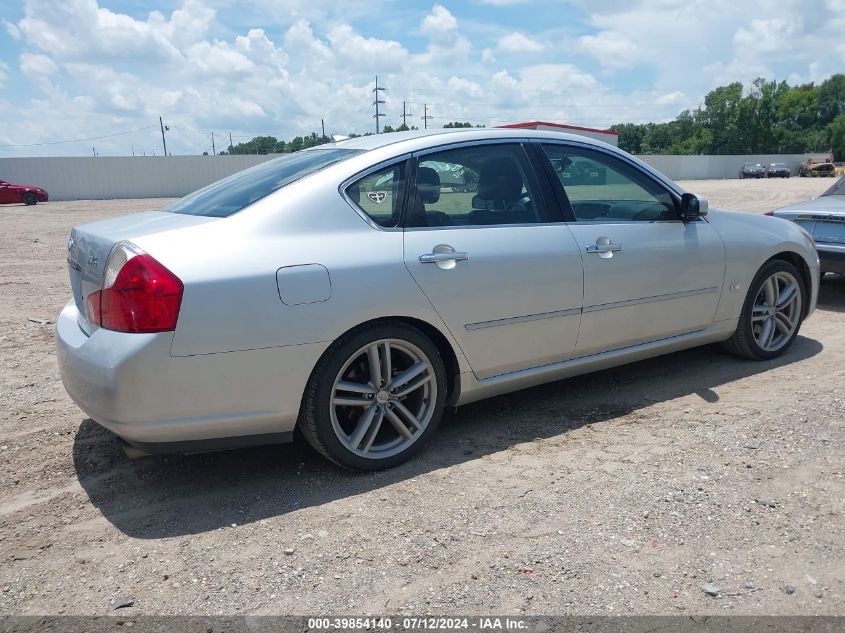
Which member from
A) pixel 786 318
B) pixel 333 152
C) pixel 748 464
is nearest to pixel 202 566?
pixel 333 152

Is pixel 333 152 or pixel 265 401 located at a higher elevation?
pixel 333 152

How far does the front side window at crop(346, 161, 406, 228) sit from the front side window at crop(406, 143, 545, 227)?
0.26 ft

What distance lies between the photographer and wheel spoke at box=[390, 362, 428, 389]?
3.50 meters

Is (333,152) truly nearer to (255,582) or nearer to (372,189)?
(372,189)

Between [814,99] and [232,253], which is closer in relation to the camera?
[232,253]

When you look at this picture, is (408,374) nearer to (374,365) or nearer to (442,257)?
(374,365)

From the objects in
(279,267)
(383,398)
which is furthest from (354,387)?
(279,267)

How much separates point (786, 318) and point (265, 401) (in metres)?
4.08

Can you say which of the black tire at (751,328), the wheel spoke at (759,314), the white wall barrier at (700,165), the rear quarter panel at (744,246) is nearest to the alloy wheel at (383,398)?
the rear quarter panel at (744,246)

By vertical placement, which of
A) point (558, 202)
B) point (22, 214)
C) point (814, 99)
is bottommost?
point (22, 214)

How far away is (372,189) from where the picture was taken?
139 inches

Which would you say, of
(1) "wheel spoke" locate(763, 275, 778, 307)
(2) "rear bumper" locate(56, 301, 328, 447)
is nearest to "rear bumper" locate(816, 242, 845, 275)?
(1) "wheel spoke" locate(763, 275, 778, 307)

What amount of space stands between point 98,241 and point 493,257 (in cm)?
192

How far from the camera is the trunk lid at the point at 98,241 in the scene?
3.16 m
